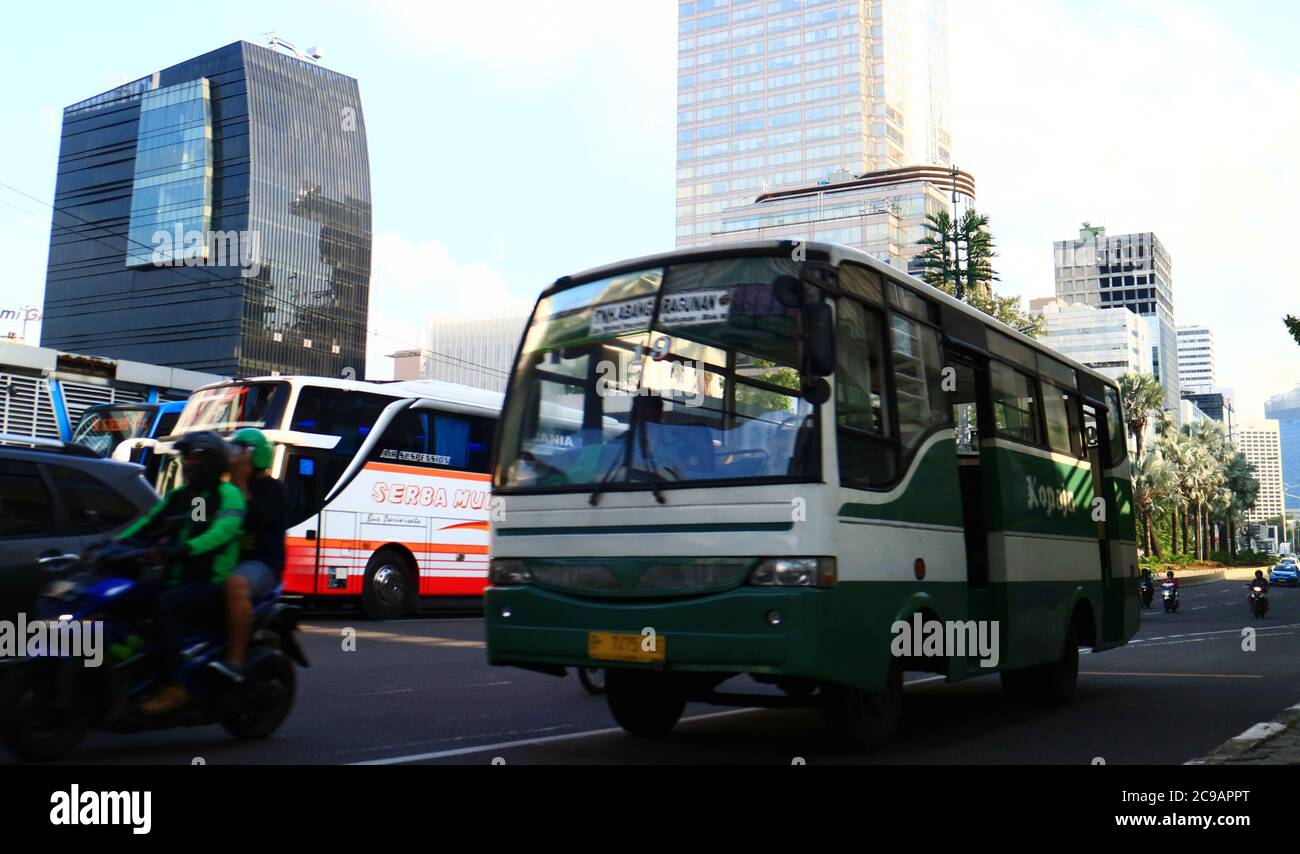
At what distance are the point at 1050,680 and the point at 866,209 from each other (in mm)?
141210

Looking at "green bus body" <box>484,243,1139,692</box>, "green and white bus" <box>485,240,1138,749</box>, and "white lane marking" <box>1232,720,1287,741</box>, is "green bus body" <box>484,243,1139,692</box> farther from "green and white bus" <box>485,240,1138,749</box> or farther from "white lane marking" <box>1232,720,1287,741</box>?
"white lane marking" <box>1232,720,1287,741</box>

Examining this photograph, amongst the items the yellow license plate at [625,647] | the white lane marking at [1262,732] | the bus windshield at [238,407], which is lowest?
the white lane marking at [1262,732]

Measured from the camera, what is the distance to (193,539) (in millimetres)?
6801

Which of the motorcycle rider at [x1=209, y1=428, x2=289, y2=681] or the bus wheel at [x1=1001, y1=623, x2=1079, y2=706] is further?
the bus wheel at [x1=1001, y1=623, x2=1079, y2=706]

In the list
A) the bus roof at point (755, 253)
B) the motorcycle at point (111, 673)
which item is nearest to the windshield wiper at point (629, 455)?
the bus roof at point (755, 253)

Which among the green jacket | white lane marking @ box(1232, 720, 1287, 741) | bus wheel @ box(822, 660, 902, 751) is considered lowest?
white lane marking @ box(1232, 720, 1287, 741)

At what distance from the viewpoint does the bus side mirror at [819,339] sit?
6496 millimetres

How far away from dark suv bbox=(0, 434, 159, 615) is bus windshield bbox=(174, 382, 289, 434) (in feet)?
33.7

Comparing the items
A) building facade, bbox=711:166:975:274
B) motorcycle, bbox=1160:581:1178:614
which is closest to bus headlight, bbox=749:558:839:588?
motorcycle, bbox=1160:581:1178:614

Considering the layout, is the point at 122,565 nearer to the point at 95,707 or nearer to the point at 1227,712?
the point at 95,707

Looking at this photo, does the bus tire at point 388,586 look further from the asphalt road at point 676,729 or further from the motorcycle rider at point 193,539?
the motorcycle rider at point 193,539

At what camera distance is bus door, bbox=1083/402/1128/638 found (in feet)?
37.8

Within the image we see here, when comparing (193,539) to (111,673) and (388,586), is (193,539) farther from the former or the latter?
(388,586)

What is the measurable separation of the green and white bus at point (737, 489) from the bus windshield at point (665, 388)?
13mm
